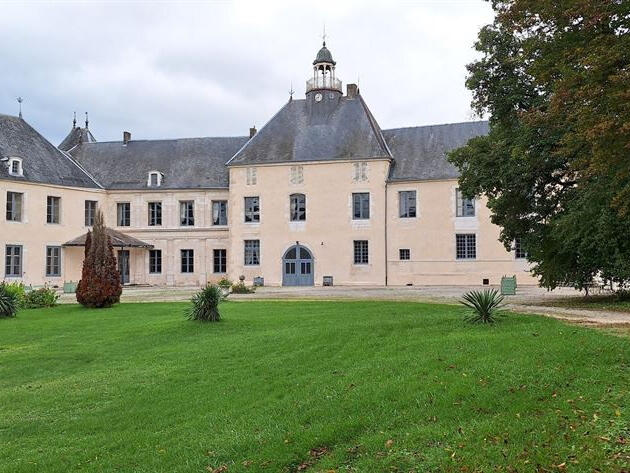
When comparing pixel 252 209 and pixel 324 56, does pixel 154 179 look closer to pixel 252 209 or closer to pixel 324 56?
pixel 252 209

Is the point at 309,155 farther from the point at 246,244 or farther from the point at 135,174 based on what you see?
the point at 135,174

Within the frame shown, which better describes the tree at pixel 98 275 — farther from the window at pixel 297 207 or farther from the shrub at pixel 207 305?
the window at pixel 297 207

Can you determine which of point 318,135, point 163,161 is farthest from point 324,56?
point 163,161

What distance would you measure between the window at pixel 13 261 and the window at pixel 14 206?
1.59 m

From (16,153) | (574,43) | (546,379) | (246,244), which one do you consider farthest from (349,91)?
(546,379)

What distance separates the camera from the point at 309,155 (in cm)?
3656

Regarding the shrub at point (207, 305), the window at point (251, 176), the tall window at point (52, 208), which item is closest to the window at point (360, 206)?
the window at point (251, 176)

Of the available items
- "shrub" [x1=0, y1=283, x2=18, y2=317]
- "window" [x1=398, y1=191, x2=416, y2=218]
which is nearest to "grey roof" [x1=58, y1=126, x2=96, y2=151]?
"window" [x1=398, y1=191, x2=416, y2=218]

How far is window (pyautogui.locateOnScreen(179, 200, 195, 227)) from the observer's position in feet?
129

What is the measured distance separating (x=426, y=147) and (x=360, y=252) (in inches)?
292

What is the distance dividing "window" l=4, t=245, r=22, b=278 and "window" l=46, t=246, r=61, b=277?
1.64 metres

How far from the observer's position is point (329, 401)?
7.39 meters

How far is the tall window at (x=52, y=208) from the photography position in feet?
118

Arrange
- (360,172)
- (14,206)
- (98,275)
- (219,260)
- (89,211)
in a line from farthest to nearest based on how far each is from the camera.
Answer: (219,260) → (89,211) → (360,172) → (14,206) → (98,275)
